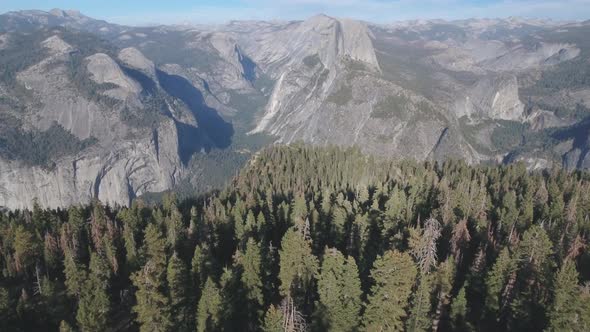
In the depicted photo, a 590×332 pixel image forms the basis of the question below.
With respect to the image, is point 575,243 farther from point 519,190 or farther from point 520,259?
point 519,190

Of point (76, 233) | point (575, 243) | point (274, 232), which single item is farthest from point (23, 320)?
point (575, 243)

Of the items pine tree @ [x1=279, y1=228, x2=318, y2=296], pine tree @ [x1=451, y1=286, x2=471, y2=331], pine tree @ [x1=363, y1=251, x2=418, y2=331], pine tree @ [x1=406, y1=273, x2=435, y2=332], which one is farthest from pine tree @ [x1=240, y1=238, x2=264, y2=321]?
pine tree @ [x1=451, y1=286, x2=471, y2=331]

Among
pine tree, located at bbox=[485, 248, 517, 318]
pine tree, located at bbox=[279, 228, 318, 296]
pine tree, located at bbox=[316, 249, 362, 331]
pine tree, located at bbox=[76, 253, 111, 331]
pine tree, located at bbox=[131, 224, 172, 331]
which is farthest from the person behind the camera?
pine tree, located at bbox=[279, 228, 318, 296]

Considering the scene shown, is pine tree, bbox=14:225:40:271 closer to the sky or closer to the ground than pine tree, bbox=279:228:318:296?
closer to the ground

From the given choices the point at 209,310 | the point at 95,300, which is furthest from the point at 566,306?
the point at 95,300

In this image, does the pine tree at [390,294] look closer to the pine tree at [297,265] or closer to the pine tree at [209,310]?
the pine tree at [297,265]

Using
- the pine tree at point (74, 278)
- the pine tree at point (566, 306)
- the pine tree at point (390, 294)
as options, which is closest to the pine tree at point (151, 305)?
the pine tree at point (74, 278)

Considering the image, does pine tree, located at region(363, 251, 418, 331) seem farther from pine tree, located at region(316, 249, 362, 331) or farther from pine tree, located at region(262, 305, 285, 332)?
pine tree, located at region(262, 305, 285, 332)
